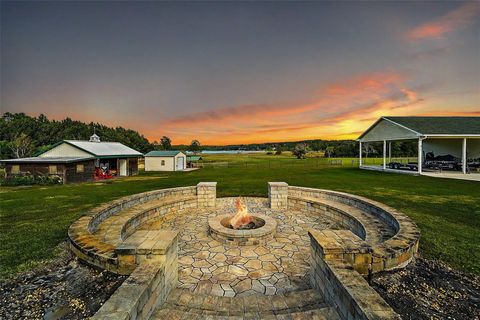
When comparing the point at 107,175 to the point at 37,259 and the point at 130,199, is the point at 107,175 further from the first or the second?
the point at 37,259

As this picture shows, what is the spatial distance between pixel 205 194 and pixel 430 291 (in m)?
6.99

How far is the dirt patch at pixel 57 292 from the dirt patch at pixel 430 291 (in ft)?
12.9

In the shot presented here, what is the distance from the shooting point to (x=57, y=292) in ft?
10.4

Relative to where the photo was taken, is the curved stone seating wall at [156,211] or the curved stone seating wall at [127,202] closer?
Answer: the curved stone seating wall at [127,202]

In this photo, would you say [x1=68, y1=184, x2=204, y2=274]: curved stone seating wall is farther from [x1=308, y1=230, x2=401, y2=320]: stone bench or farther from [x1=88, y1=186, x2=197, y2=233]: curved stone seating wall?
[x1=308, y1=230, x2=401, y2=320]: stone bench

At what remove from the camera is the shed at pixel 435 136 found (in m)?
18.0

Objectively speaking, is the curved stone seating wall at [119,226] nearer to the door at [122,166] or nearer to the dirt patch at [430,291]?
the dirt patch at [430,291]

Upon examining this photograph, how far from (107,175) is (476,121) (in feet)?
124

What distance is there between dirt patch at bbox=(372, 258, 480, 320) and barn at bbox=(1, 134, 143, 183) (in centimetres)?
2226

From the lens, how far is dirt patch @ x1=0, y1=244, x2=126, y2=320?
275 centimetres

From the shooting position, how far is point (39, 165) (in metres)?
18.5

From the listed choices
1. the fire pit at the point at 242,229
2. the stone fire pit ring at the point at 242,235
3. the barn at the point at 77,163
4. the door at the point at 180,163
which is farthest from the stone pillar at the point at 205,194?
the door at the point at 180,163

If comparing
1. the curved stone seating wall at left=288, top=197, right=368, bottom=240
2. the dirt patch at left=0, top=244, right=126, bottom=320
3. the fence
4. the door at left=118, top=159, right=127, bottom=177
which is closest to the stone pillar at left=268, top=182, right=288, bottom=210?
the curved stone seating wall at left=288, top=197, right=368, bottom=240

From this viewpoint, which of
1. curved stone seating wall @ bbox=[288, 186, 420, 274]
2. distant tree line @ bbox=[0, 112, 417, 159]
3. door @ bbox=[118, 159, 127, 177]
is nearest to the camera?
curved stone seating wall @ bbox=[288, 186, 420, 274]
